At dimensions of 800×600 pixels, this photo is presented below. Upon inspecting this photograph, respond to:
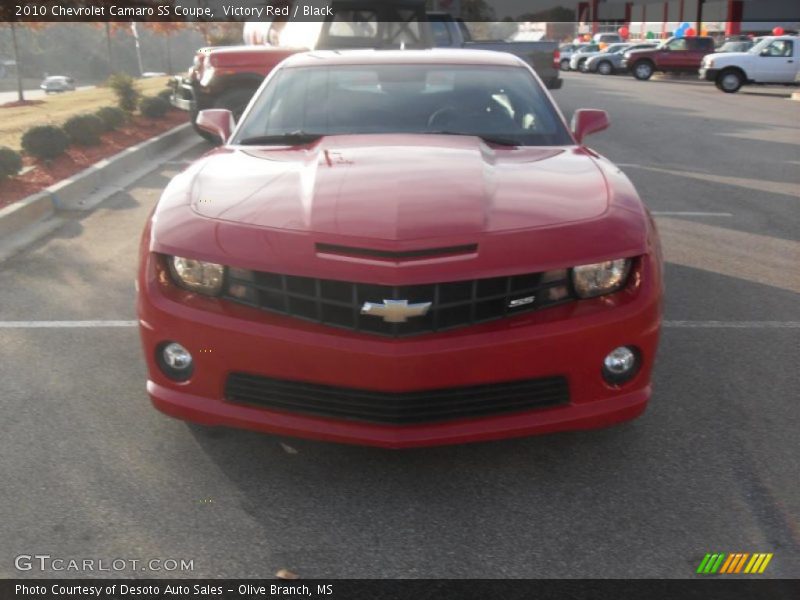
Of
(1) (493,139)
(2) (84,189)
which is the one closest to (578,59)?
(2) (84,189)

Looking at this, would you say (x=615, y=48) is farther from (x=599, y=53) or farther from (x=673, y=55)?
(x=673, y=55)

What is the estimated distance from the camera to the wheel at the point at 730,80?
88.1 feet

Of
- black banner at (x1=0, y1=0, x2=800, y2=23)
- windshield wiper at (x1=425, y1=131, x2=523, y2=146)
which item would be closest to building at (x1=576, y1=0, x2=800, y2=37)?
black banner at (x1=0, y1=0, x2=800, y2=23)

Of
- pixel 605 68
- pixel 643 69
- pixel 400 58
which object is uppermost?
pixel 400 58

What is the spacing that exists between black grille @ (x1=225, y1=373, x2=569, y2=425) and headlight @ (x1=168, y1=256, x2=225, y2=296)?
0.35 meters

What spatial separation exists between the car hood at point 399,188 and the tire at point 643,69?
32.5 metres

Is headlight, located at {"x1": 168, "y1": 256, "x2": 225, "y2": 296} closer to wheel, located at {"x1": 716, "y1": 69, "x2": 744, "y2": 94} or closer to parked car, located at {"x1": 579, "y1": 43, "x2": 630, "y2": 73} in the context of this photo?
wheel, located at {"x1": 716, "y1": 69, "x2": 744, "y2": 94}

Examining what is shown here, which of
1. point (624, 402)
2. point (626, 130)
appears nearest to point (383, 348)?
point (624, 402)

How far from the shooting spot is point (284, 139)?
4359mm

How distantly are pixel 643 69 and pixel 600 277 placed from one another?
1324 inches

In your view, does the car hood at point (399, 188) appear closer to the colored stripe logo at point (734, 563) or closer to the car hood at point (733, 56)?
the colored stripe logo at point (734, 563)

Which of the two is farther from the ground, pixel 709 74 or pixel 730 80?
pixel 709 74

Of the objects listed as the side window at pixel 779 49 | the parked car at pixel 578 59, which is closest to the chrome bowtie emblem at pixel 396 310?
the side window at pixel 779 49

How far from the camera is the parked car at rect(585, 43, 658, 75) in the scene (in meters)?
39.1
